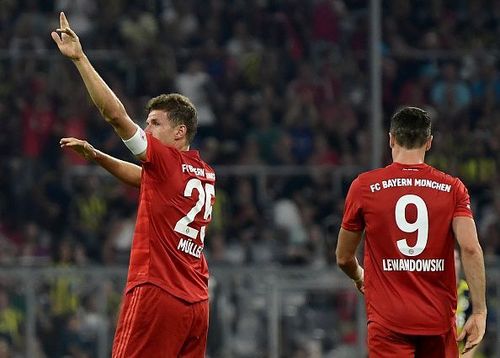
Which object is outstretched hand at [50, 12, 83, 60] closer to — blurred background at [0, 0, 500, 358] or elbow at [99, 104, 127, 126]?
elbow at [99, 104, 127, 126]

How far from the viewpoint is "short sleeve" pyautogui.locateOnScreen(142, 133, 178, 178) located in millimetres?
6812

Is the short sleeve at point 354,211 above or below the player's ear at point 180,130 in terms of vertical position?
below

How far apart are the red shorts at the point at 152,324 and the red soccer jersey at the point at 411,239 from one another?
94 cm

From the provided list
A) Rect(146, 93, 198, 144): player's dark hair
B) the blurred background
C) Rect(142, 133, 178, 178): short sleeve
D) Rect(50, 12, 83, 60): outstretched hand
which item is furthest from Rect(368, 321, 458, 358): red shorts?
the blurred background

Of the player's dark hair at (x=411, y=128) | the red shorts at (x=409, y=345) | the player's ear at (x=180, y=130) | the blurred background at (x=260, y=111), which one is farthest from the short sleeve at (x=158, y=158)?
the blurred background at (x=260, y=111)

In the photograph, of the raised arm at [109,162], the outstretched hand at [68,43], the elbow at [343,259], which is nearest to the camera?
the outstretched hand at [68,43]

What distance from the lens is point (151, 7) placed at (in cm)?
1775

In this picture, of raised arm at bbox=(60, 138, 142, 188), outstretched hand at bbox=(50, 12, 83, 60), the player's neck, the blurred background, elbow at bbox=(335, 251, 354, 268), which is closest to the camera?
outstretched hand at bbox=(50, 12, 83, 60)

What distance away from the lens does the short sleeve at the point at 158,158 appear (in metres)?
6.81

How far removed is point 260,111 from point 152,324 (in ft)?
33.9

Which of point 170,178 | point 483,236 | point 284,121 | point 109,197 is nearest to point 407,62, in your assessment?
point 284,121

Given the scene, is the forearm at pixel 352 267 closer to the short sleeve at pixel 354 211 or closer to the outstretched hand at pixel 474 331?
the short sleeve at pixel 354 211

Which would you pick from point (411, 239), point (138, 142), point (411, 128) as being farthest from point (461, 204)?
point (138, 142)

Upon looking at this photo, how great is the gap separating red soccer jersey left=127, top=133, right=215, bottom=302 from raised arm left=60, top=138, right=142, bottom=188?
18 cm
